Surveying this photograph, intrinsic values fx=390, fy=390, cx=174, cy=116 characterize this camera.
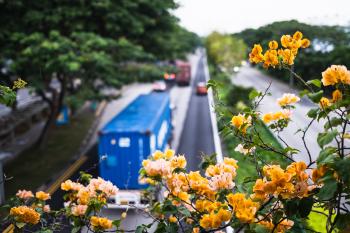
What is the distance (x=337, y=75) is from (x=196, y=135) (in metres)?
14.7

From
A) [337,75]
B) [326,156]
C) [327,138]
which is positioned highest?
[337,75]

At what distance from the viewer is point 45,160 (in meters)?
14.1

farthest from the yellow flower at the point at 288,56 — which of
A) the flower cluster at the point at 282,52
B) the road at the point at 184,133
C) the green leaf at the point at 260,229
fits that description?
the road at the point at 184,133

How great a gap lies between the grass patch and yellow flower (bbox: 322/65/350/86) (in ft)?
25.3

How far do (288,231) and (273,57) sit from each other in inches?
48.9

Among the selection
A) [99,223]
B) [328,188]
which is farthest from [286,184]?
[99,223]

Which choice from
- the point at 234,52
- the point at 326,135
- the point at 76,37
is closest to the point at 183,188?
the point at 326,135

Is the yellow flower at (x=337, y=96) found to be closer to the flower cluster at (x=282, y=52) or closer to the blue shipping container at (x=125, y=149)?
the flower cluster at (x=282, y=52)

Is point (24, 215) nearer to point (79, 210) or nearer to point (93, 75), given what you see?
point (79, 210)

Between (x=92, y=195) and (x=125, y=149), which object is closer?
(x=92, y=195)

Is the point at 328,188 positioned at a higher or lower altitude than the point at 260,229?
higher

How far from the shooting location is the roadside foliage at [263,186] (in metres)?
2.38

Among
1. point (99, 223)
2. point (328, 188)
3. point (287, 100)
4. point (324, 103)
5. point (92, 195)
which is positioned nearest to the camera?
point (328, 188)

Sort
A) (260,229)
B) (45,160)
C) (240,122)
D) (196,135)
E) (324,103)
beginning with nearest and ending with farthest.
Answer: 1. (260,229)
2. (324,103)
3. (240,122)
4. (45,160)
5. (196,135)
